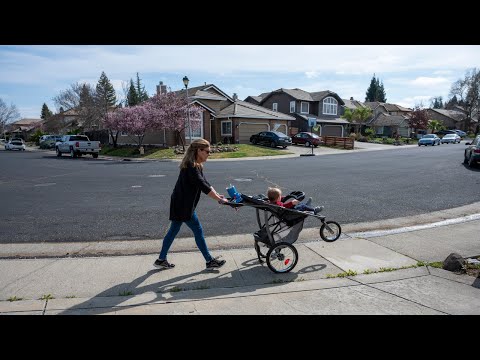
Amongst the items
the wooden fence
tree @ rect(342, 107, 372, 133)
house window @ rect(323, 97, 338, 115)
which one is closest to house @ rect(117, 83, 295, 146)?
the wooden fence

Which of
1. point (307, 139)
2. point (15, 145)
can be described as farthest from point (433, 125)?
point (15, 145)

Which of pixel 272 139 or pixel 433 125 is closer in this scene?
pixel 272 139

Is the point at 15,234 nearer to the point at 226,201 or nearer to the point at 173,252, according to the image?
the point at 173,252

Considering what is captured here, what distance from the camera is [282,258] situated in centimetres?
A: 449

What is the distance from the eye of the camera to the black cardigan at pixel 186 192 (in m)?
4.29

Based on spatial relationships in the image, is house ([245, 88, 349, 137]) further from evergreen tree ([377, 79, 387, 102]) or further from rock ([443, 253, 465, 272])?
evergreen tree ([377, 79, 387, 102])

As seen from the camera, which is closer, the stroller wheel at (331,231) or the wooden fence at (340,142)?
the stroller wheel at (331,231)

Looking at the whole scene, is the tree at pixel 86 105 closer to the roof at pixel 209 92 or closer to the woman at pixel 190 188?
the roof at pixel 209 92

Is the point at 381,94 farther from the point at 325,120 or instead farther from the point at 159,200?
the point at 159,200

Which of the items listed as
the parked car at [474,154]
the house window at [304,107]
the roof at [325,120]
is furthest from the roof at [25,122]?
the parked car at [474,154]

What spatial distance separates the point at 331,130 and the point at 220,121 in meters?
22.5

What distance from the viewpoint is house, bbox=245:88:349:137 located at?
4597 centimetres

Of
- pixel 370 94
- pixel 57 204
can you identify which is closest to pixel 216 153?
pixel 57 204

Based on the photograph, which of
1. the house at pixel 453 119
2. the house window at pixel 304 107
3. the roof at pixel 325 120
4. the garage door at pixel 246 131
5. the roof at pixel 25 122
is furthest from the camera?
the roof at pixel 25 122
